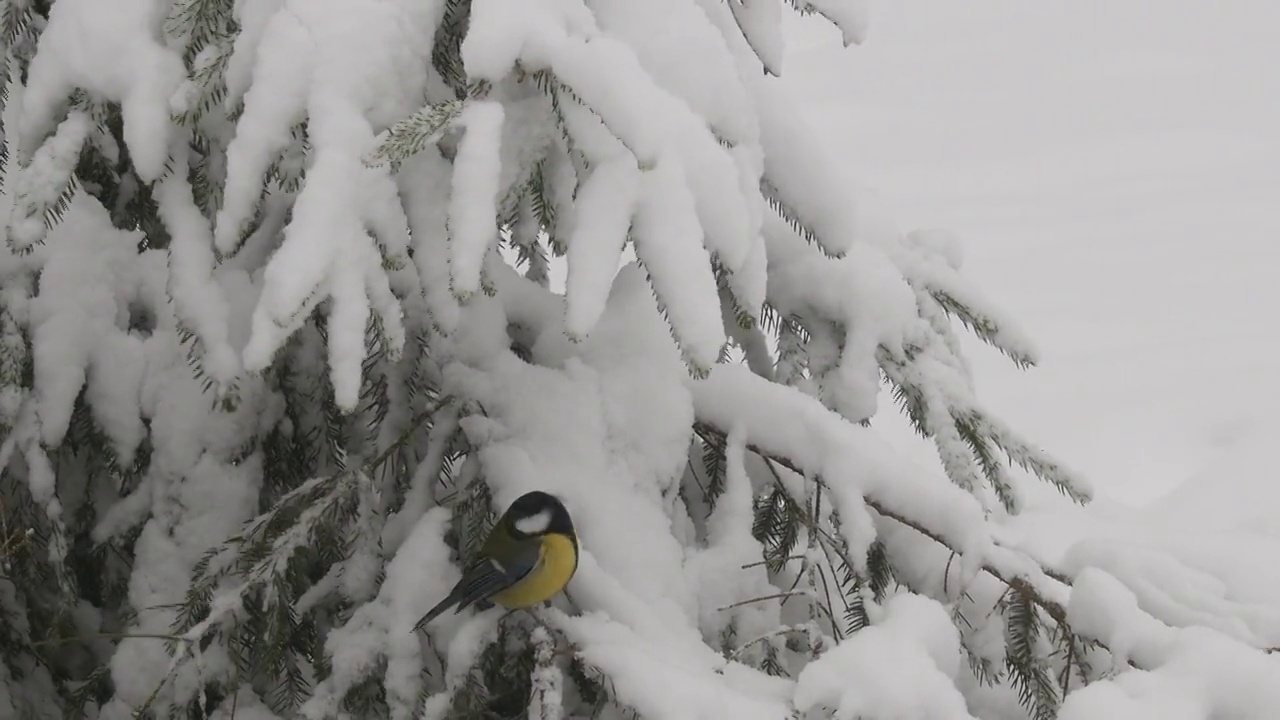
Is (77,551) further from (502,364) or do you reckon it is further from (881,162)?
(881,162)

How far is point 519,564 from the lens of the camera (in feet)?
6.05

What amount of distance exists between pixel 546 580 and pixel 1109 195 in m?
10.3

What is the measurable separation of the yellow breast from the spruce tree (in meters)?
0.05

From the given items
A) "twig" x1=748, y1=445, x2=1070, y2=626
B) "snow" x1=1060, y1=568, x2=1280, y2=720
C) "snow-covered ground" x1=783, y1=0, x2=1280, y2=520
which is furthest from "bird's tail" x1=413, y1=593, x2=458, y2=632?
"snow-covered ground" x1=783, y1=0, x2=1280, y2=520

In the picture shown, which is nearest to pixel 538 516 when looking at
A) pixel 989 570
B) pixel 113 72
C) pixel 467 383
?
pixel 467 383

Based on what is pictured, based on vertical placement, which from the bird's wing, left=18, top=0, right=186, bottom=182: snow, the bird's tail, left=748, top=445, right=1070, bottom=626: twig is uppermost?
left=18, top=0, right=186, bottom=182: snow

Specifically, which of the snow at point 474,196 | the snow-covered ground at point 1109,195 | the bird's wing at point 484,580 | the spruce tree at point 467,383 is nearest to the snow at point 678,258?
the spruce tree at point 467,383

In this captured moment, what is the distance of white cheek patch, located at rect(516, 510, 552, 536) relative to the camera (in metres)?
1.88

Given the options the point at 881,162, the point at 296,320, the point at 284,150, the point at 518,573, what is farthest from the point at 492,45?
the point at 881,162

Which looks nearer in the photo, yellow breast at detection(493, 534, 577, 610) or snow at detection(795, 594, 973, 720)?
snow at detection(795, 594, 973, 720)

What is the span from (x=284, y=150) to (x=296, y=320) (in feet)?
0.82

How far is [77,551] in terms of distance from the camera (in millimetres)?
2402

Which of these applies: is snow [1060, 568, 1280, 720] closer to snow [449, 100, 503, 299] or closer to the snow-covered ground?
snow [449, 100, 503, 299]

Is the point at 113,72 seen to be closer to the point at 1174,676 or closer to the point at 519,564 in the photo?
the point at 519,564
